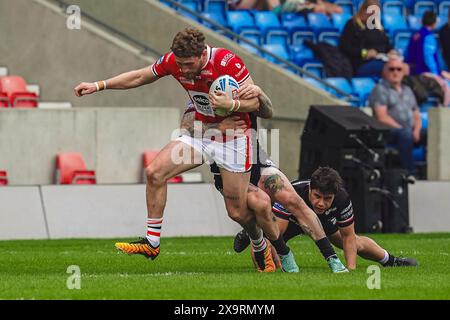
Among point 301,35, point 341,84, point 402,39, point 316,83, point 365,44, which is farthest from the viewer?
point 402,39

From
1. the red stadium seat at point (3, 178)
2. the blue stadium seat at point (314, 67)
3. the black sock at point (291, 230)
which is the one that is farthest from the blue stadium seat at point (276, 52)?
the black sock at point (291, 230)

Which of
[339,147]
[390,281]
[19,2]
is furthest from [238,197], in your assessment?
[19,2]

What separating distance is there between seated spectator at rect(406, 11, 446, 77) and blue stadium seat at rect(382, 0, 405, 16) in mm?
2003

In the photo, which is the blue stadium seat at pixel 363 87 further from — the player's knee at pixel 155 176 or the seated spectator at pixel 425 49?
the player's knee at pixel 155 176

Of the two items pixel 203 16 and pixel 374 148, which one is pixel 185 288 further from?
pixel 203 16

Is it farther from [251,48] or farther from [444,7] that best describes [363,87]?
[444,7]

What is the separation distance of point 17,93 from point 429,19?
753 cm

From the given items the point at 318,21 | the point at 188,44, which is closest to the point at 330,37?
the point at 318,21

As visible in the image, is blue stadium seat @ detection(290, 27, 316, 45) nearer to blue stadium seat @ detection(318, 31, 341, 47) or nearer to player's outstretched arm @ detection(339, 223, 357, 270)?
blue stadium seat @ detection(318, 31, 341, 47)

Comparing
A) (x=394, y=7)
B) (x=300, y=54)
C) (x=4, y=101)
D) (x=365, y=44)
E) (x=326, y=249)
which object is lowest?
(x=326, y=249)

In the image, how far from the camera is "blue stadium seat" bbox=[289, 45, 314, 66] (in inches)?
1037

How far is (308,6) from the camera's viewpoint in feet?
89.2

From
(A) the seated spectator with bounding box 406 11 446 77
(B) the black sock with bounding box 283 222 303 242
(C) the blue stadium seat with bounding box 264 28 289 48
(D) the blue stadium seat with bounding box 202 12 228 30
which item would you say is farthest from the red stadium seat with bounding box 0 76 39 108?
(B) the black sock with bounding box 283 222 303 242

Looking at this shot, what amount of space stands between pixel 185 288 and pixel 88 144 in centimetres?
1013
